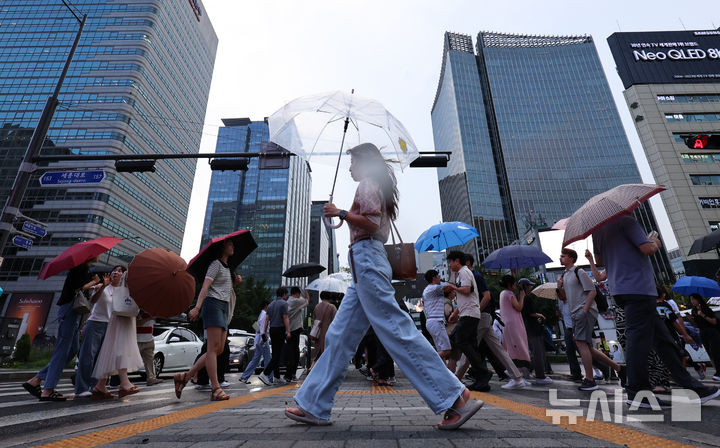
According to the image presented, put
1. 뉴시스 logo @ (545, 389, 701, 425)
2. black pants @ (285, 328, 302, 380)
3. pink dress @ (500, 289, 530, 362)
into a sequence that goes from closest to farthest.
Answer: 1. 뉴시스 logo @ (545, 389, 701, 425)
2. pink dress @ (500, 289, 530, 362)
3. black pants @ (285, 328, 302, 380)

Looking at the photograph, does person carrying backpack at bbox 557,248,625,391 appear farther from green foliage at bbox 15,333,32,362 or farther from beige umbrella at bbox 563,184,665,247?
green foliage at bbox 15,333,32,362

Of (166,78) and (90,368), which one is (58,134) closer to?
(166,78)

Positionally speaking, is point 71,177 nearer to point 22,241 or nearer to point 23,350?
point 22,241

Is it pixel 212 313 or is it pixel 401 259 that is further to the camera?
pixel 212 313

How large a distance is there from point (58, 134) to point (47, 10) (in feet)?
77.7

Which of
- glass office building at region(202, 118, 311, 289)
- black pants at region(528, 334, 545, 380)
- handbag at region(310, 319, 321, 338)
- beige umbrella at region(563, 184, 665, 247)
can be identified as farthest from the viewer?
glass office building at region(202, 118, 311, 289)

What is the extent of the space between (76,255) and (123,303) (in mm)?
872

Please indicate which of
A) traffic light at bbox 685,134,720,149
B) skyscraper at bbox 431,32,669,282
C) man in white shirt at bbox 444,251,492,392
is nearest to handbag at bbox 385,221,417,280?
man in white shirt at bbox 444,251,492,392

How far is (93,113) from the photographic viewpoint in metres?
53.2

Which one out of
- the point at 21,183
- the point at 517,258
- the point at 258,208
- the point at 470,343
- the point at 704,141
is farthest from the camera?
the point at 258,208

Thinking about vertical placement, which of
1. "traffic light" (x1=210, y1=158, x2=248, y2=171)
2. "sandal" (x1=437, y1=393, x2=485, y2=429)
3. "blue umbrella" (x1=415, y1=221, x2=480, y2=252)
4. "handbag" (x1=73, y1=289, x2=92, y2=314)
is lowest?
"sandal" (x1=437, y1=393, x2=485, y2=429)

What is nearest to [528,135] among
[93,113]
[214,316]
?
[93,113]

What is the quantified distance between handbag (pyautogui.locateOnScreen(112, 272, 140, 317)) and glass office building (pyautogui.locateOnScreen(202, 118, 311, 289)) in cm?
9168

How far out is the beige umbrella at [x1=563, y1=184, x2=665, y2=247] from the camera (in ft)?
10.4
